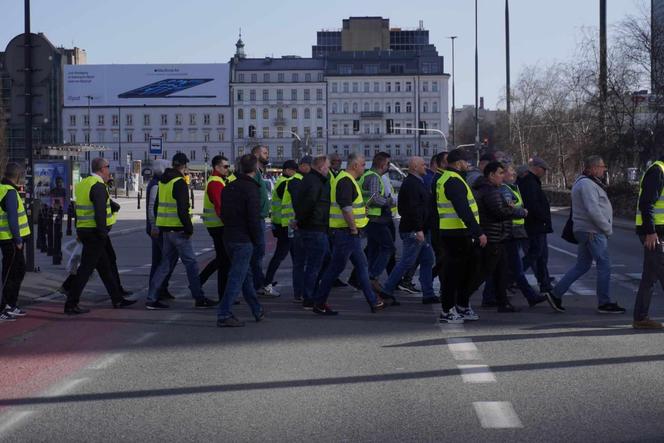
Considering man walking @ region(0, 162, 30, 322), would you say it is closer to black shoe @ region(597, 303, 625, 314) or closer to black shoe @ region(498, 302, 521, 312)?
black shoe @ region(498, 302, 521, 312)

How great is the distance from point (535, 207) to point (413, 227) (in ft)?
5.58

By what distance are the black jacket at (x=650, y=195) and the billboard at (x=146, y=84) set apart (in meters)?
122

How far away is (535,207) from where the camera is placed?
14562 mm

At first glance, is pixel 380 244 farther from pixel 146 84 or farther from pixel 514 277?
pixel 146 84

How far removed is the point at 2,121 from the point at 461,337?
87356 mm

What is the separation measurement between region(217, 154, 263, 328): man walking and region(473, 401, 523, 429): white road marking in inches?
188

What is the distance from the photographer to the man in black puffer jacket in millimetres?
12546

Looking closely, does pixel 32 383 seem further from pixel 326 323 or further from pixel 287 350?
pixel 326 323

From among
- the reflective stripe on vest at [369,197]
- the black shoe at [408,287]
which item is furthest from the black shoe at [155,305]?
the black shoe at [408,287]

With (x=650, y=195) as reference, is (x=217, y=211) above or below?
below

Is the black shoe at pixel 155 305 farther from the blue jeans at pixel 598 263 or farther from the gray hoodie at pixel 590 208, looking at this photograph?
the gray hoodie at pixel 590 208

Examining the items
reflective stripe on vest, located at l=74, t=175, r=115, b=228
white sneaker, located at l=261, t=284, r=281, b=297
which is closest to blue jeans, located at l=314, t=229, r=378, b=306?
white sneaker, located at l=261, t=284, r=281, b=297

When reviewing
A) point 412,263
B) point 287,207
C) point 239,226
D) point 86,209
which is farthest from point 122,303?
point 412,263

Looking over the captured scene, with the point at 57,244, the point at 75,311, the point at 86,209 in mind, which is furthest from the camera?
the point at 57,244
